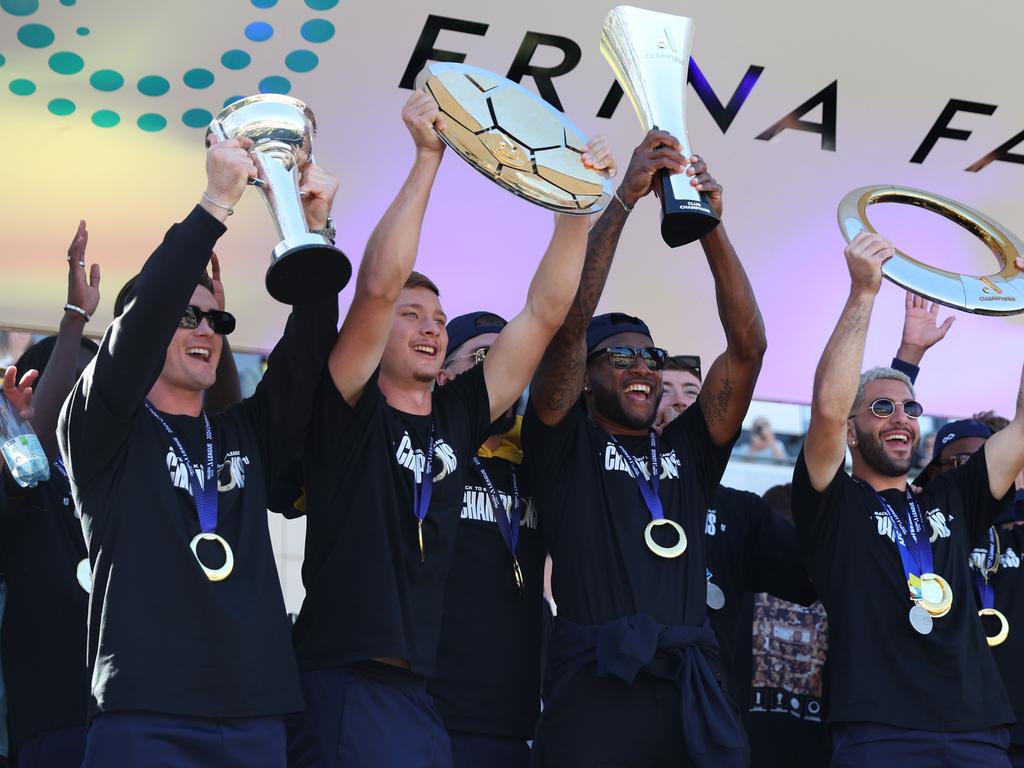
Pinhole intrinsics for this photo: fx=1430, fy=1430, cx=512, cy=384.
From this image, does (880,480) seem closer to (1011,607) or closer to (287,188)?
(1011,607)

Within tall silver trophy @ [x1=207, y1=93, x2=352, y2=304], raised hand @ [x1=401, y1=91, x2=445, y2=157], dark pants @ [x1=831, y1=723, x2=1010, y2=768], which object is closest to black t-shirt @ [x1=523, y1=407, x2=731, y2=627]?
dark pants @ [x1=831, y1=723, x2=1010, y2=768]

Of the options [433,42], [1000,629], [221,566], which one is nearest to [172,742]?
[221,566]

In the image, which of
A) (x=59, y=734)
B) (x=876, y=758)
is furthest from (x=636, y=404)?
(x=59, y=734)

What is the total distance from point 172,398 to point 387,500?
550mm

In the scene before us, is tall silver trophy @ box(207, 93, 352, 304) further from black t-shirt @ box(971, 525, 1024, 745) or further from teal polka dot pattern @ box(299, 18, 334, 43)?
black t-shirt @ box(971, 525, 1024, 745)

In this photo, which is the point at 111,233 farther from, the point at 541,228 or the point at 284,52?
the point at 541,228

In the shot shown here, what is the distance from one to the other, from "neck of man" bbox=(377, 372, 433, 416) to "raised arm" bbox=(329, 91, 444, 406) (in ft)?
0.76

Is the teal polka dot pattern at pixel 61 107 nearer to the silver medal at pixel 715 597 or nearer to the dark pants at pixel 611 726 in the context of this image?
the dark pants at pixel 611 726

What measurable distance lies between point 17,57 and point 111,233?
566mm

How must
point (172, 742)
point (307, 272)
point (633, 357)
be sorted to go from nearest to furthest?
point (172, 742) → point (307, 272) → point (633, 357)

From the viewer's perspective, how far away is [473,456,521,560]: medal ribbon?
3.78 meters

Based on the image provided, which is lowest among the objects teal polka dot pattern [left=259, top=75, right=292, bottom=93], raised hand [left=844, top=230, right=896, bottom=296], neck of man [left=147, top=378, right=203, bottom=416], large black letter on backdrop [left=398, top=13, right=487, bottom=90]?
neck of man [left=147, top=378, right=203, bottom=416]

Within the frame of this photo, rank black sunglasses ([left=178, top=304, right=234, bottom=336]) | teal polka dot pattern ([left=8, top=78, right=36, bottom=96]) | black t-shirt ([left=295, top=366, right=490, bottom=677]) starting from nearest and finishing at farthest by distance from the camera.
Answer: black t-shirt ([left=295, top=366, right=490, bottom=677]) → black sunglasses ([left=178, top=304, right=234, bottom=336]) → teal polka dot pattern ([left=8, top=78, right=36, bottom=96])

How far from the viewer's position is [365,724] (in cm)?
311
